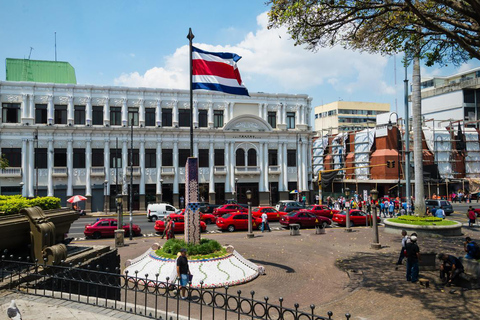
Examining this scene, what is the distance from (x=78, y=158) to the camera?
1645 inches

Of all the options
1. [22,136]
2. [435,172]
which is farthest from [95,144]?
[435,172]

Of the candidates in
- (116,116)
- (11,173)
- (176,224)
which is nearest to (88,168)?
(116,116)

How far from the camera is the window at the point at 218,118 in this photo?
151 ft

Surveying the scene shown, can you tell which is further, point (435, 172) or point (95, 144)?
point (435, 172)

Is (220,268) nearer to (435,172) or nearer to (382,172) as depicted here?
(382,172)

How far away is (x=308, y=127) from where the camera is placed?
49.0 meters

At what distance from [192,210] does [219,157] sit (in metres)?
31.1

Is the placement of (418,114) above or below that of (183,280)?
above

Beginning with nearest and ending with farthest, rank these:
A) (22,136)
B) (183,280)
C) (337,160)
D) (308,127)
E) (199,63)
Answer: (183,280), (199,63), (22,136), (308,127), (337,160)

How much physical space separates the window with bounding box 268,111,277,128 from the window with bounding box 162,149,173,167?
13.4 meters

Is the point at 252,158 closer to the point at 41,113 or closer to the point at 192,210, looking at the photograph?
the point at 41,113

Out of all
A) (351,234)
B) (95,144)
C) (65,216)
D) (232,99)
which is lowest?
(351,234)

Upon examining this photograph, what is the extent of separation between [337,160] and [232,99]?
2336 centimetres

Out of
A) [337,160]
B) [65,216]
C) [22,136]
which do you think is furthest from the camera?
[337,160]
